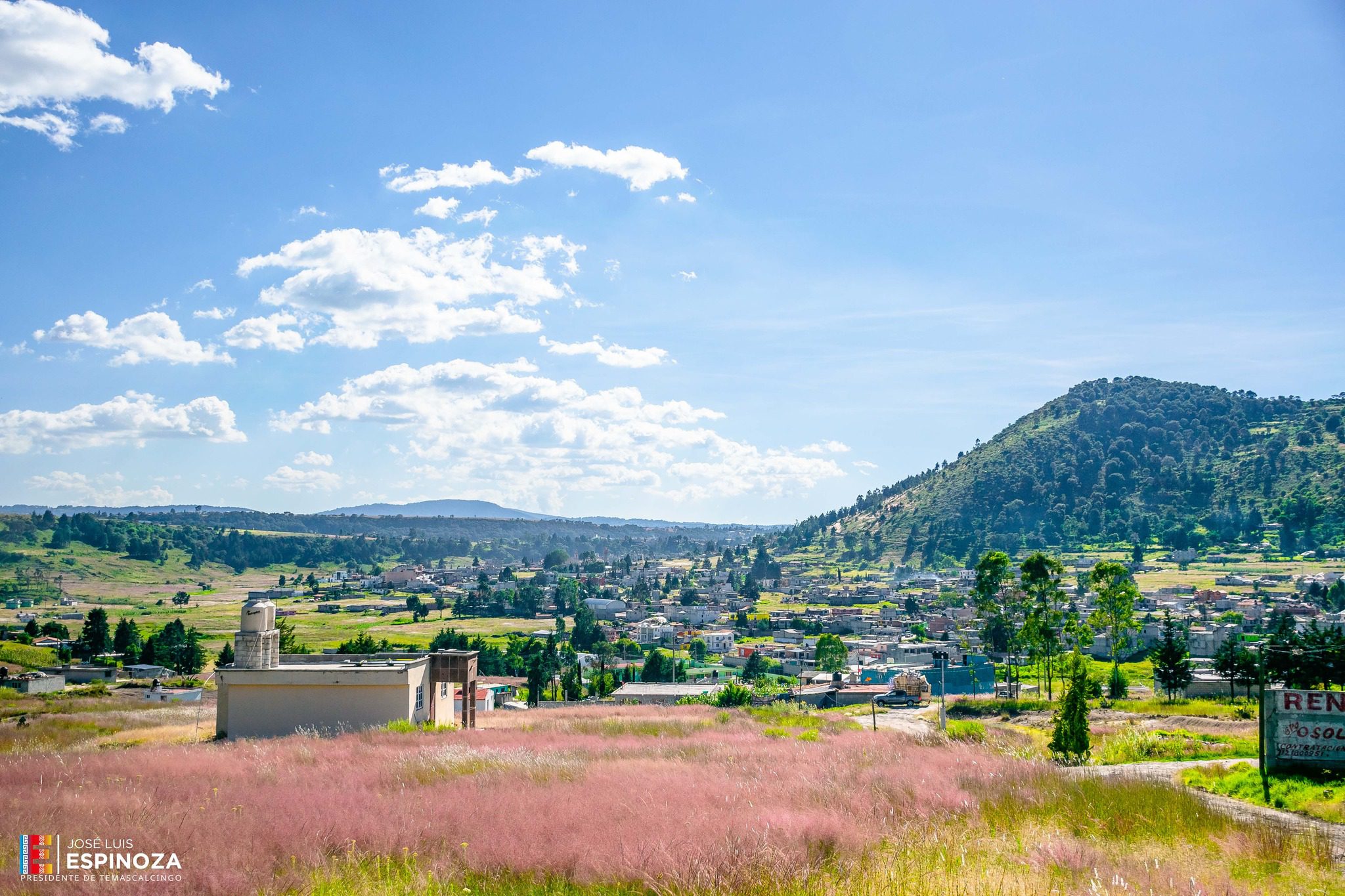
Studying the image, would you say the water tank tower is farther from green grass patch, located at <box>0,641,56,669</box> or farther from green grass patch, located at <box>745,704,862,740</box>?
green grass patch, located at <box>0,641,56,669</box>

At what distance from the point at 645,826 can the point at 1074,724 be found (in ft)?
53.1

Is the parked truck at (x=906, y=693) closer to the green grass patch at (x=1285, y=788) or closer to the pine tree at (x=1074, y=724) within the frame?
the pine tree at (x=1074, y=724)

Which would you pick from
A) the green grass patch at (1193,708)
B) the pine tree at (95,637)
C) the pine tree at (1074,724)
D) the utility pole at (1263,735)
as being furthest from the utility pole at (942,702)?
the pine tree at (95,637)

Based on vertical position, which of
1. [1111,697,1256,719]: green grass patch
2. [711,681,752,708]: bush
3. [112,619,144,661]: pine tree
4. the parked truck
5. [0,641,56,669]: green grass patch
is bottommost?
[112,619,144,661]: pine tree

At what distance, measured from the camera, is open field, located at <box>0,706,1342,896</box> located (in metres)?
7.50

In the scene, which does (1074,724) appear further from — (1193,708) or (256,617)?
(256,617)

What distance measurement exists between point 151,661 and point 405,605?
260 feet

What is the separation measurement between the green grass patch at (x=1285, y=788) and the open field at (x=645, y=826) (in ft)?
11.1

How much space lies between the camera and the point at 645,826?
8461mm

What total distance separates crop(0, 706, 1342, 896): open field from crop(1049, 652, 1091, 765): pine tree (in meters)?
6.32

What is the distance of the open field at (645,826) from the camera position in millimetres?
7500

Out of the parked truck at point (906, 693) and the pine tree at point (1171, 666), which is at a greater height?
the pine tree at point (1171, 666)

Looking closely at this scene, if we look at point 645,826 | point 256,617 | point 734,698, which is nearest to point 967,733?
point 645,826

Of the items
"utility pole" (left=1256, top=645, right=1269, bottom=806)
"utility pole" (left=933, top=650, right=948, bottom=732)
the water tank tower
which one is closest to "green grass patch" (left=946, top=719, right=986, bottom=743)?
"utility pole" (left=933, top=650, right=948, bottom=732)
